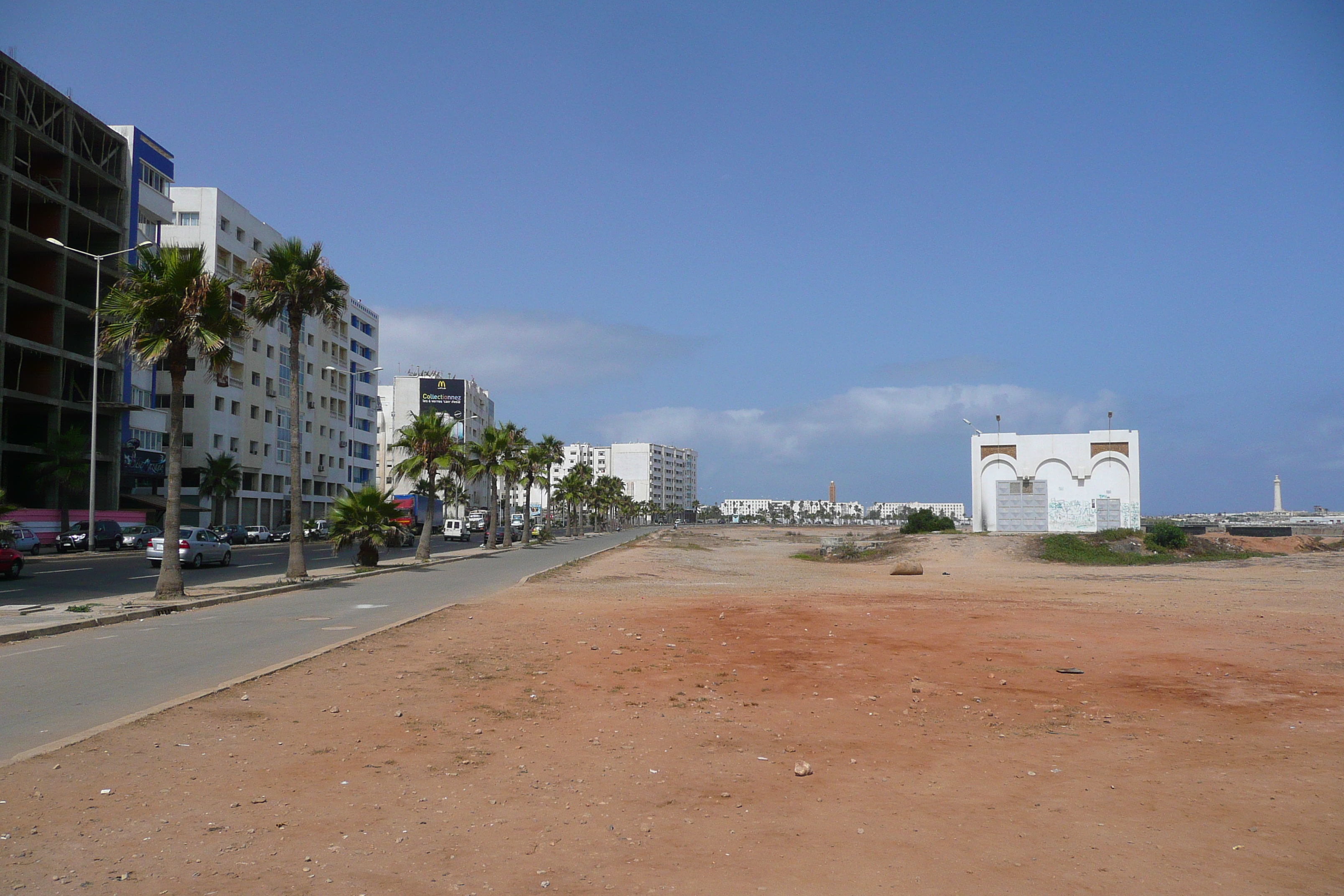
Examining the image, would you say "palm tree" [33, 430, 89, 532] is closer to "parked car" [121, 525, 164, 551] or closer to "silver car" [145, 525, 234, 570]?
"parked car" [121, 525, 164, 551]

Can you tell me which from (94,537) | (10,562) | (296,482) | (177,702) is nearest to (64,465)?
(94,537)

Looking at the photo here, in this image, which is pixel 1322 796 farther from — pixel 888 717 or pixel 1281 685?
pixel 1281 685

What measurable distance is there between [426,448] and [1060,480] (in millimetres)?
47433

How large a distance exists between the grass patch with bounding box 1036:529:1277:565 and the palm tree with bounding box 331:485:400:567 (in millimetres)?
35434

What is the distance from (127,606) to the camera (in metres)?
20.2

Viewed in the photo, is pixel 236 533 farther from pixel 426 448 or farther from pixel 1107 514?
pixel 1107 514

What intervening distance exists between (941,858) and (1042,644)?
1127 cm

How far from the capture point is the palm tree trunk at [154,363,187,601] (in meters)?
22.3

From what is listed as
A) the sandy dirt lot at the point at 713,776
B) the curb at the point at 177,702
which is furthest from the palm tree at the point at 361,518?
the sandy dirt lot at the point at 713,776

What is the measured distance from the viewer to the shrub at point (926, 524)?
3233 inches

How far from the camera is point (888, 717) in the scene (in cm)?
984

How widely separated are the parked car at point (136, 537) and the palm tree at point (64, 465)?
3.00 metres

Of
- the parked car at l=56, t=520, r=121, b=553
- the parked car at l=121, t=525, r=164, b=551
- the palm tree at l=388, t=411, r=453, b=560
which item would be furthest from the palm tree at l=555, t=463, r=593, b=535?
the palm tree at l=388, t=411, r=453, b=560

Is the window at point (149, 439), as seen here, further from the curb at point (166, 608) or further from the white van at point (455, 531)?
the curb at point (166, 608)
